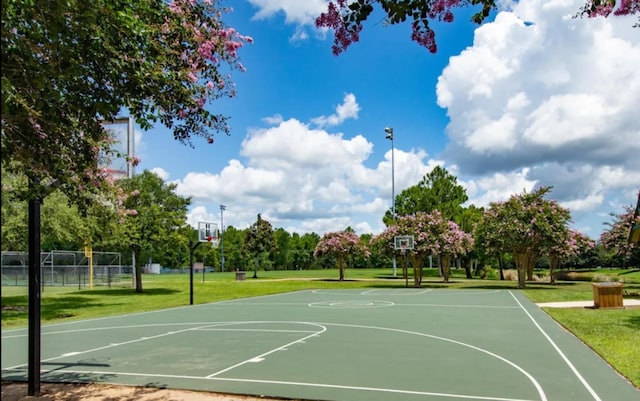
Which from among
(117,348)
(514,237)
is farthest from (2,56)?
(514,237)

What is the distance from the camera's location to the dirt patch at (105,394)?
6379 millimetres

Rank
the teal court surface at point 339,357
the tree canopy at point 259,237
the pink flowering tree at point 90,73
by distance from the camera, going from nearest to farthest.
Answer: the pink flowering tree at point 90,73, the teal court surface at point 339,357, the tree canopy at point 259,237

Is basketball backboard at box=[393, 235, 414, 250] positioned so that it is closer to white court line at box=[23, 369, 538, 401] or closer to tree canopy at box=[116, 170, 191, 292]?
tree canopy at box=[116, 170, 191, 292]

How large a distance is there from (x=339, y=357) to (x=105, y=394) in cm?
372

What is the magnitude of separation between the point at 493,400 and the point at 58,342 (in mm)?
9205

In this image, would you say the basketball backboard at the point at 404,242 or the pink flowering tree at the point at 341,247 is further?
the pink flowering tree at the point at 341,247

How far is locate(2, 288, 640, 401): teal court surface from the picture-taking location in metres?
6.71

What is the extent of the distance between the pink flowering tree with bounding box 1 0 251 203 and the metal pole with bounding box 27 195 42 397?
0.91 ft

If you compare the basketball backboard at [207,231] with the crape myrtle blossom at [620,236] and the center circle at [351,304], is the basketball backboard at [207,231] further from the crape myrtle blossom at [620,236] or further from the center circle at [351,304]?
Result: the crape myrtle blossom at [620,236]

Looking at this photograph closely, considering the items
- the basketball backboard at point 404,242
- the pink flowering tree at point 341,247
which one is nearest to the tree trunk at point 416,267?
the basketball backboard at point 404,242

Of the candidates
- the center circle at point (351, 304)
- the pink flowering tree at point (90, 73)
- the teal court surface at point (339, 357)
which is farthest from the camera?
the center circle at point (351, 304)

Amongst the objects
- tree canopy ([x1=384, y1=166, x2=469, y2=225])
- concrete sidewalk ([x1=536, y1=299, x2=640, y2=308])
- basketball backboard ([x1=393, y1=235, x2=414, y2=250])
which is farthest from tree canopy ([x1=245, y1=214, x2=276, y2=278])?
concrete sidewalk ([x1=536, y1=299, x2=640, y2=308])

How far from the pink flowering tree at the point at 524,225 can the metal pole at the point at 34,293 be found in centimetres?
2467

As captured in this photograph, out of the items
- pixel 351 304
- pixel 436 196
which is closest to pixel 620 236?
pixel 351 304
